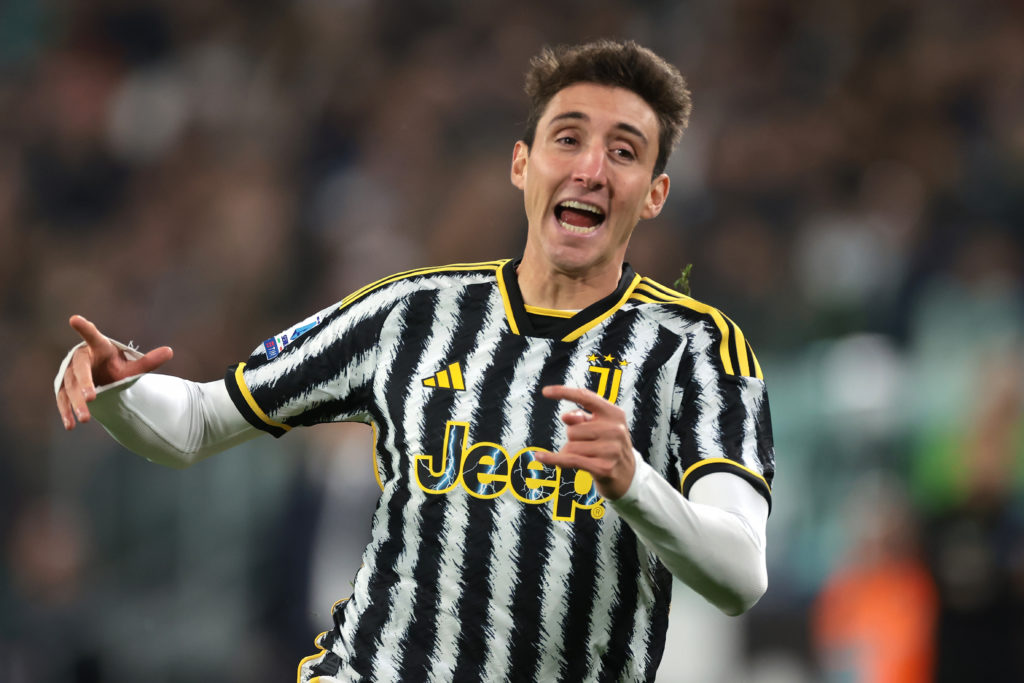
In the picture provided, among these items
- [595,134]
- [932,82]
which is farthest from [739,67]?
[595,134]

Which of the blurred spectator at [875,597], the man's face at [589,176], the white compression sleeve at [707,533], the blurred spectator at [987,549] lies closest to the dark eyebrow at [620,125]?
the man's face at [589,176]

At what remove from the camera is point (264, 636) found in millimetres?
5426

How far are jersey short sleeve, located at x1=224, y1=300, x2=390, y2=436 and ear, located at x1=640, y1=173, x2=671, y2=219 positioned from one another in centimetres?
66

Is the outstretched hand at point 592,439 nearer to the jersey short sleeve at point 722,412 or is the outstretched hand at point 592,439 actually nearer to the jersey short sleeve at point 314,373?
the jersey short sleeve at point 722,412

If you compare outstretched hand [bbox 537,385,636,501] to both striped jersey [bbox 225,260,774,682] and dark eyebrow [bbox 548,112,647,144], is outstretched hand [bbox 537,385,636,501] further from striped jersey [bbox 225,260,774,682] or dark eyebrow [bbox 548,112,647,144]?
dark eyebrow [bbox 548,112,647,144]

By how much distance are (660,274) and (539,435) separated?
3498 millimetres

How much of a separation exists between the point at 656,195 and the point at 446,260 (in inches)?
125

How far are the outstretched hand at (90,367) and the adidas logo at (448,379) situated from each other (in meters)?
0.56

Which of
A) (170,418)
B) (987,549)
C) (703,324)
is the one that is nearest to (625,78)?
(703,324)

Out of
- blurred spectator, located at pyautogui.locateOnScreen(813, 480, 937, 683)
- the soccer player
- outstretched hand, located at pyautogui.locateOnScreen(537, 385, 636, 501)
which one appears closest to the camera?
outstretched hand, located at pyautogui.locateOnScreen(537, 385, 636, 501)

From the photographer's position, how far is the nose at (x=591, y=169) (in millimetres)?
2996

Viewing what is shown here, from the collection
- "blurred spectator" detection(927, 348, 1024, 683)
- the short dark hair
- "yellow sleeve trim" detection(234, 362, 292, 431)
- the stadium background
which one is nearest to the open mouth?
the short dark hair

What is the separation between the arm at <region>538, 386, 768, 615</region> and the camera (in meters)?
2.31

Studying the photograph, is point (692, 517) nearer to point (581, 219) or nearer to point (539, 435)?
point (539, 435)
